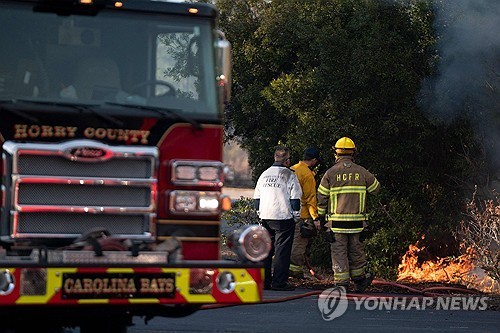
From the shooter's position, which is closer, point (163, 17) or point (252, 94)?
point (163, 17)

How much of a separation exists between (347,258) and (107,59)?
6617 millimetres

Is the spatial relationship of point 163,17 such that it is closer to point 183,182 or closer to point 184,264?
point 183,182

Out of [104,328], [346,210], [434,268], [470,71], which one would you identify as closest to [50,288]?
[104,328]

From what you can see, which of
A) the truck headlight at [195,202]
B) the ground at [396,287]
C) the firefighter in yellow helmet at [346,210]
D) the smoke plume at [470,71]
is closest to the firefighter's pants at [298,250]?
the ground at [396,287]

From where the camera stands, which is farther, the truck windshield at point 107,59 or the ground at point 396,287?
the ground at point 396,287

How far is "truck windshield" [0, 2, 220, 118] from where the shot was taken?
818 centimetres

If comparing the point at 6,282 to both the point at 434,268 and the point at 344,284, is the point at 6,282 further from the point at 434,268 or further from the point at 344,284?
the point at 434,268

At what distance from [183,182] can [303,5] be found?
12.4 metres

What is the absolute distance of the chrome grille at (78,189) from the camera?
25.7 feet

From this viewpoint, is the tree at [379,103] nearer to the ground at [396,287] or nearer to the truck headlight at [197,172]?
the ground at [396,287]

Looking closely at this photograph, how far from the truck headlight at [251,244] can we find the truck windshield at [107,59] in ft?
2.65

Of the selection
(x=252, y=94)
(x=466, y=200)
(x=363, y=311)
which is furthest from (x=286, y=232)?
(x=252, y=94)

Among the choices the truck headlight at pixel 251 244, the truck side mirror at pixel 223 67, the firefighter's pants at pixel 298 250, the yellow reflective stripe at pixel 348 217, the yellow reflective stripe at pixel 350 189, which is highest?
the truck side mirror at pixel 223 67

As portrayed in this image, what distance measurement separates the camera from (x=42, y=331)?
9.23 meters
